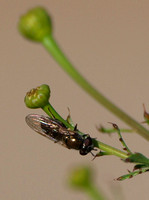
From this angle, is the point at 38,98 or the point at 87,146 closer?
the point at 38,98

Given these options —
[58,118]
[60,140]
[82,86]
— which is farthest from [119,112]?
[60,140]

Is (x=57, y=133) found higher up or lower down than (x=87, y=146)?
higher up

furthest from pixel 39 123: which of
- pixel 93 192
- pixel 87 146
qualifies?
pixel 93 192

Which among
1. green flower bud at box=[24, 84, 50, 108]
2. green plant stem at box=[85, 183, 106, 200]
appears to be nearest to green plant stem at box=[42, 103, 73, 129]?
green flower bud at box=[24, 84, 50, 108]

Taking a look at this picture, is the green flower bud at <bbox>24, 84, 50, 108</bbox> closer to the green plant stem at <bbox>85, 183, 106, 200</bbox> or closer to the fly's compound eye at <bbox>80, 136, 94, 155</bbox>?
the fly's compound eye at <bbox>80, 136, 94, 155</bbox>

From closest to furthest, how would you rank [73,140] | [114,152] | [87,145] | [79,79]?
[79,79] < [114,152] < [87,145] < [73,140]

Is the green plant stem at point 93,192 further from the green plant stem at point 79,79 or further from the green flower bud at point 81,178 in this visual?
the green plant stem at point 79,79

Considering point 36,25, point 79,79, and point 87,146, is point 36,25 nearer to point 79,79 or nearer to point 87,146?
point 79,79
